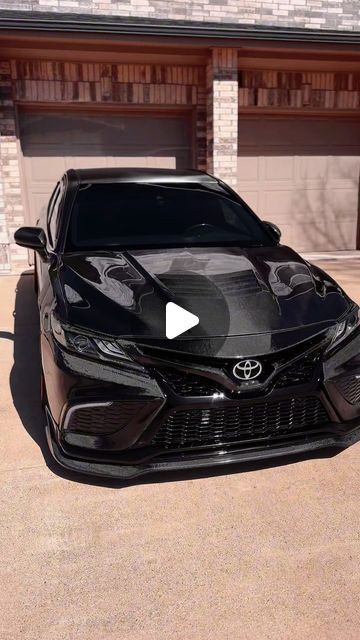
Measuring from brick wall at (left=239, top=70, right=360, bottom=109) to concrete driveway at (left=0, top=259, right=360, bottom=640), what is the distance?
26.4 feet

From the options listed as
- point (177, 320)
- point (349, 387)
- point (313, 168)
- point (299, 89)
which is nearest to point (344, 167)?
point (313, 168)

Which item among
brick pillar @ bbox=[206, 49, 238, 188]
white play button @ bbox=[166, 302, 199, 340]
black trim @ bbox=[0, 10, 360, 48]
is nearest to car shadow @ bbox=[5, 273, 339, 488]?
white play button @ bbox=[166, 302, 199, 340]

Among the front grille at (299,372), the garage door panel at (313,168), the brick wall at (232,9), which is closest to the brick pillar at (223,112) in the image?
the brick wall at (232,9)

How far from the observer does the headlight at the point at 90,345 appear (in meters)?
2.53

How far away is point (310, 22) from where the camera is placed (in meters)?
9.75

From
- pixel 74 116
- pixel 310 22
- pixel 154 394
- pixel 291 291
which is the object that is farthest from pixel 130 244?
pixel 310 22

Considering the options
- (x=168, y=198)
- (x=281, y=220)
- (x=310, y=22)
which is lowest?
(x=281, y=220)

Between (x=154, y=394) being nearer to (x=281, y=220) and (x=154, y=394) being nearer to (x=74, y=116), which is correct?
(x=74, y=116)

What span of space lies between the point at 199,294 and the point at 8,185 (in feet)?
23.6

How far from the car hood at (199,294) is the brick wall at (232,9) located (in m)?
7.17

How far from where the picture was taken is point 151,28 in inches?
313

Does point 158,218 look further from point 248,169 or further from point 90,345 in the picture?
point 248,169

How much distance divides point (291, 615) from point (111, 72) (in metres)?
8.89

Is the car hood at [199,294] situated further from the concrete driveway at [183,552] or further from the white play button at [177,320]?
the concrete driveway at [183,552]
